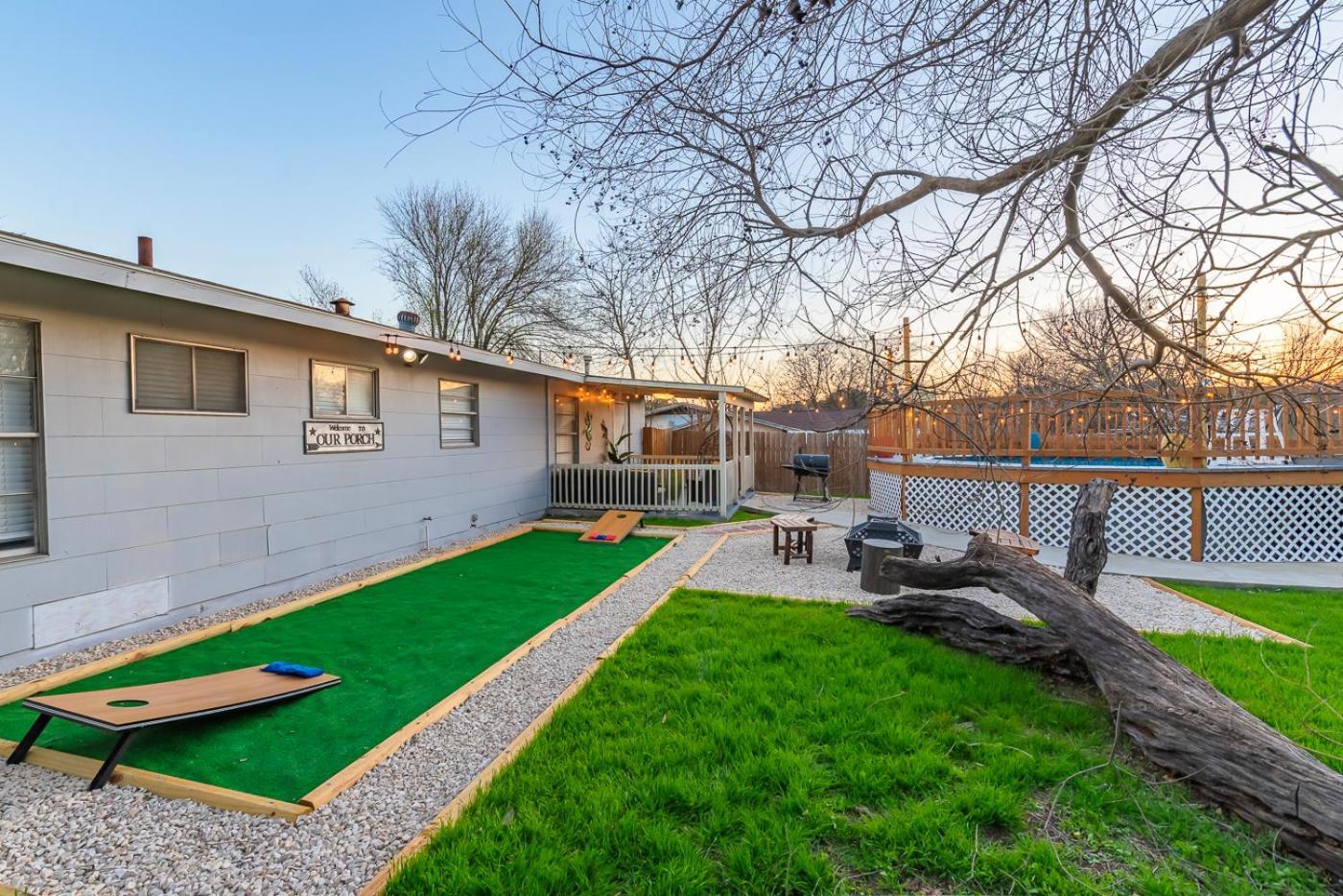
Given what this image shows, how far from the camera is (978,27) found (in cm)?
247

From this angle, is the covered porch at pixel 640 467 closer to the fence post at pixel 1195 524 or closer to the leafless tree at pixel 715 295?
the fence post at pixel 1195 524

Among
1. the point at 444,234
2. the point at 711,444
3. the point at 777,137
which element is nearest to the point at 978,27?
the point at 777,137

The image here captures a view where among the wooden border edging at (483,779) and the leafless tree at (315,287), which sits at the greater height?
the leafless tree at (315,287)

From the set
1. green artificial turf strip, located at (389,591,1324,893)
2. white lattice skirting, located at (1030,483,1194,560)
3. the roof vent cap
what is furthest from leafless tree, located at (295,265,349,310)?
white lattice skirting, located at (1030,483,1194,560)

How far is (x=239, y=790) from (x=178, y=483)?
11.6 feet

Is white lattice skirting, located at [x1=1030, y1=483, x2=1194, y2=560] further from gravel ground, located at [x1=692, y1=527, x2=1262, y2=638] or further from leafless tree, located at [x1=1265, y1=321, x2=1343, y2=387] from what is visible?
leafless tree, located at [x1=1265, y1=321, x2=1343, y2=387]

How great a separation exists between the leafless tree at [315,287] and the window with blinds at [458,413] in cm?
1104

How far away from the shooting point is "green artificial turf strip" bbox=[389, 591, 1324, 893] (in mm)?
1923

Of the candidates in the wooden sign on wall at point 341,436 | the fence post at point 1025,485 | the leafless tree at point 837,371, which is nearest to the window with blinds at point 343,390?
the wooden sign on wall at point 341,436

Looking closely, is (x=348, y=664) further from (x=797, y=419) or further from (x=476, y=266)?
(x=797, y=419)

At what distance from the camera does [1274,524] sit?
7.59 metres

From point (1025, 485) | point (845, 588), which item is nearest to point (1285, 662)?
point (845, 588)

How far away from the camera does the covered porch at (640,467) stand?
35.7 feet

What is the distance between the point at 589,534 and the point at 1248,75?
815cm
